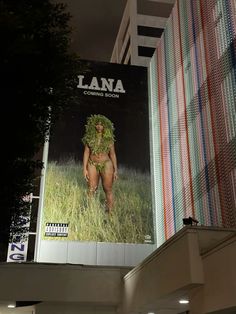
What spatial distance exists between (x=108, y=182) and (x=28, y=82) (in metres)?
8.70

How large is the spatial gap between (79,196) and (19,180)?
26.1ft

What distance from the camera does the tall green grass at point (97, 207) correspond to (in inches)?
494

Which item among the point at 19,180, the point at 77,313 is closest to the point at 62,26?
the point at 19,180

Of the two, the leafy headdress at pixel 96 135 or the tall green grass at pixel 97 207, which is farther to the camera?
the leafy headdress at pixel 96 135

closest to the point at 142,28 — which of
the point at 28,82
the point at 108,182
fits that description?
the point at 108,182

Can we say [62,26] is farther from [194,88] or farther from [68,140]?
[68,140]

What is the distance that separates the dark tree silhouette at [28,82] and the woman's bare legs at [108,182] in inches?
309

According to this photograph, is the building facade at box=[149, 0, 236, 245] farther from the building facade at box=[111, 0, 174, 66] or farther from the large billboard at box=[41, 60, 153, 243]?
the building facade at box=[111, 0, 174, 66]

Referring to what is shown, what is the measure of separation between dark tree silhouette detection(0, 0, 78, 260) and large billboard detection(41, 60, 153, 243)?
7557 mm

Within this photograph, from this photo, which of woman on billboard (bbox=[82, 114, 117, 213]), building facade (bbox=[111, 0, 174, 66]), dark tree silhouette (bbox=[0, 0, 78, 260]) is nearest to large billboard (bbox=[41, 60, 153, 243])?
woman on billboard (bbox=[82, 114, 117, 213])

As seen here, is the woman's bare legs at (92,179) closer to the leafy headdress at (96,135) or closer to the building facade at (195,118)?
the leafy headdress at (96,135)

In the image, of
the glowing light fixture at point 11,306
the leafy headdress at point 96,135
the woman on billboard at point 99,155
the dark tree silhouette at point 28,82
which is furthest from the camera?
the leafy headdress at point 96,135

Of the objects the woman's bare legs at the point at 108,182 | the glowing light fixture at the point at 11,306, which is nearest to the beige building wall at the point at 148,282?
the glowing light fixture at the point at 11,306

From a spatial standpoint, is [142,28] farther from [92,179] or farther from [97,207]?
[97,207]
